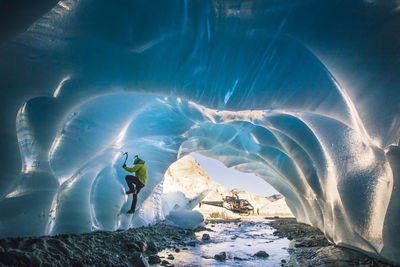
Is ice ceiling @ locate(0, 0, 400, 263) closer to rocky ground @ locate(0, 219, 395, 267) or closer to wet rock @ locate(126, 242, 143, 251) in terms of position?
rocky ground @ locate(0, 219, 395, 267)

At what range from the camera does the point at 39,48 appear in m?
3.71

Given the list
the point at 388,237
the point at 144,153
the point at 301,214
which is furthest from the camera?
the point at 301,214

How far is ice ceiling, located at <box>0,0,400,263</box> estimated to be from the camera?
354cm

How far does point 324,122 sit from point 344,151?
0.87 metres

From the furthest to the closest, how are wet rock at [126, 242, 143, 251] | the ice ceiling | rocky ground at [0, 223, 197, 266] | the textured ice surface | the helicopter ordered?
1. the helicopter
2. the textured ice surface
3. wet rock at [126, 242, 143, 251]
4. the ice ceiling
5. rocky ground at [0, 223, 197, 266]

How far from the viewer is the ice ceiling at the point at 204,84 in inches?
139

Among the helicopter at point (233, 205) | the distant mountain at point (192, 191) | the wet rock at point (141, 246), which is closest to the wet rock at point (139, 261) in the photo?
the wet rock at point (141, 246)

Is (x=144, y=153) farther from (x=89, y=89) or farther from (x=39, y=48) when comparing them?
(x=39, y=48)

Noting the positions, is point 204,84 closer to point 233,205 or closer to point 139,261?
point 139,261

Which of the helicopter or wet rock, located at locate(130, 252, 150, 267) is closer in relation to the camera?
wet rock, located at locate(130, 252, 150, 267)

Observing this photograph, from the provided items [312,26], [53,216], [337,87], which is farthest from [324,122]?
[53,216]

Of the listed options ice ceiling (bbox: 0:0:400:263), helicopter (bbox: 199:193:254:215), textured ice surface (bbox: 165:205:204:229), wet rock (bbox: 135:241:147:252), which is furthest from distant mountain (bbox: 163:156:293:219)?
wet rock (bbox: 135:241:147:252)

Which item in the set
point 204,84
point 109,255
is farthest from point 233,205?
point 109,255

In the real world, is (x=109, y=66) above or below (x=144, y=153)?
above
